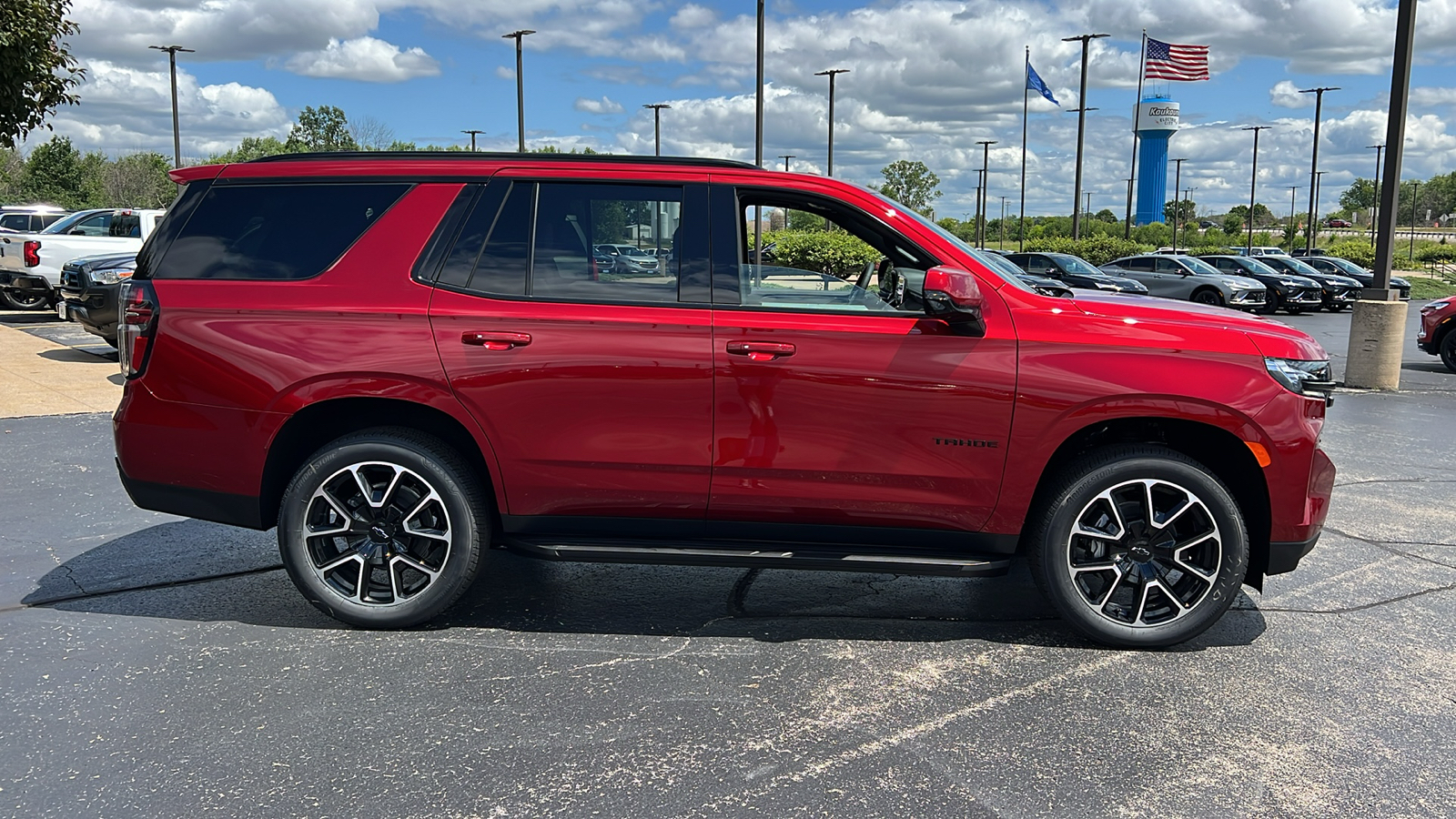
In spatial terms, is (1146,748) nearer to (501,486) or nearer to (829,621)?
(829,621)

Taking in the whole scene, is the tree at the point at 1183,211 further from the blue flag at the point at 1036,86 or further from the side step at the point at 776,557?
the side step at the point at 776,557

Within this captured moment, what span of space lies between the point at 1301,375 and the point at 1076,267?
→ 71.6 ft

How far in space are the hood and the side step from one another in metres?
1.08

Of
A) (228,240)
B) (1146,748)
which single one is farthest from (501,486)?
(1146,748)

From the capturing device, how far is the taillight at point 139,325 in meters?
4.48

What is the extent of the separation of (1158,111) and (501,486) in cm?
10907

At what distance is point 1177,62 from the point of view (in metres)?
35.0

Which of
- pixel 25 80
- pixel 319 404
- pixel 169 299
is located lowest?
pixel 319 404

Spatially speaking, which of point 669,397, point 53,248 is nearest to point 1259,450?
point 669,397

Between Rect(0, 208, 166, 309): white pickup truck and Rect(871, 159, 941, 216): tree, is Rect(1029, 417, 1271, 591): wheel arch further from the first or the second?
Rect(871, 159, 941, 216): tree

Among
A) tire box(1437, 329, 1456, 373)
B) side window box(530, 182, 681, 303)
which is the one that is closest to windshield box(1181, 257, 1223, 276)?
tire box(1437, 329, 1456, 373)

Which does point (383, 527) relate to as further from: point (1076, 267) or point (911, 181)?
point (911, 181)

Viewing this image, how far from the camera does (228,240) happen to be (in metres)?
Answer: 4.53

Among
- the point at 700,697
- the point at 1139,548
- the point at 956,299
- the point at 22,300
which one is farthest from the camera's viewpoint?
the point at 22,300
